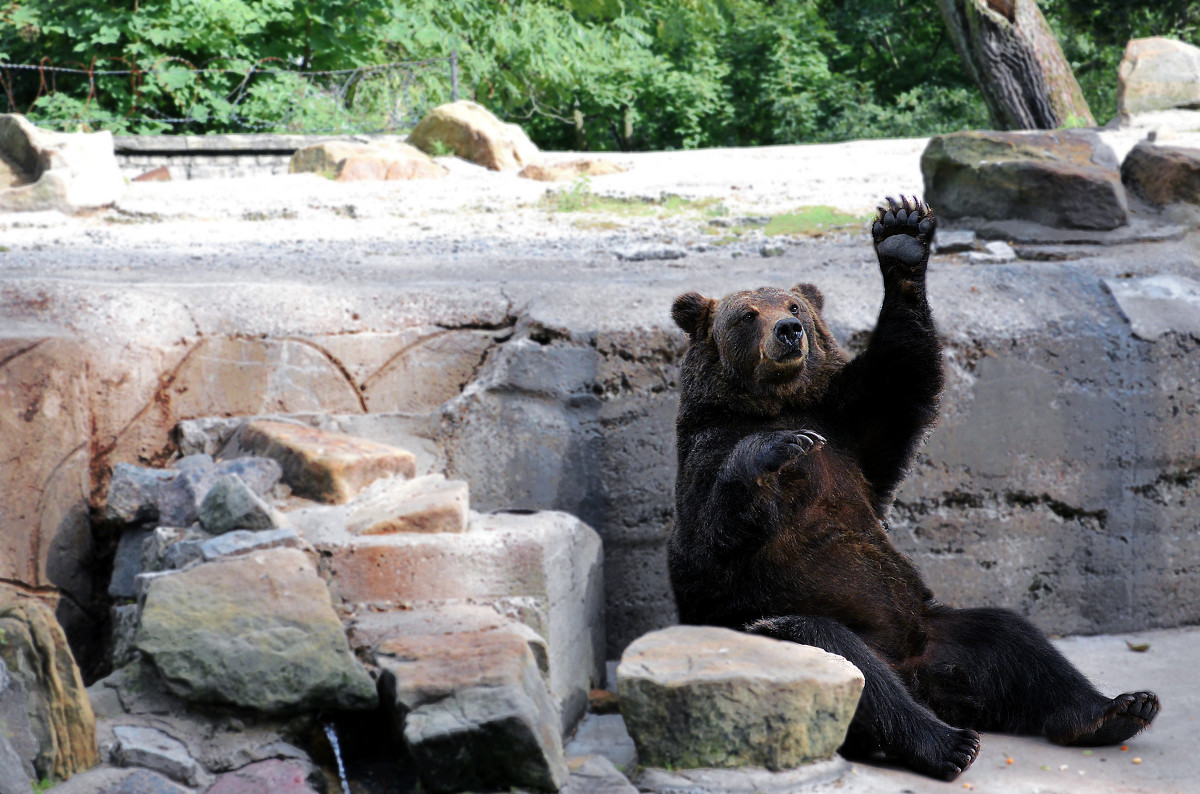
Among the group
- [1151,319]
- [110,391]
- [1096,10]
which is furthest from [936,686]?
[1096,10]

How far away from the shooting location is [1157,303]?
461 cm

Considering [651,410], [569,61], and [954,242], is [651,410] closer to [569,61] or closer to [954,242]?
[954,242]

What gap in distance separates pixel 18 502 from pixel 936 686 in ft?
10.3

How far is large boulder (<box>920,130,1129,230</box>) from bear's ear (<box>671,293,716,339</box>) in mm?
2797

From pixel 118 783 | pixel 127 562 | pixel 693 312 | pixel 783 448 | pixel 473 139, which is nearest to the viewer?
pixel 118 783

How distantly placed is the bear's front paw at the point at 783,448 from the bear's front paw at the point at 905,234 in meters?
0.69

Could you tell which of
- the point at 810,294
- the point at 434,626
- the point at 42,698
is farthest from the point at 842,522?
the point at 42,698

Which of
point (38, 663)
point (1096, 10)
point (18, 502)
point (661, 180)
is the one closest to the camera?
point (38, 663)

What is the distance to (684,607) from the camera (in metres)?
3.53

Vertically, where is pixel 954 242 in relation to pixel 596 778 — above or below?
above

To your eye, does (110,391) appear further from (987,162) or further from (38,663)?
(987,162)

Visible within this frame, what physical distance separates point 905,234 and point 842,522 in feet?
2.97

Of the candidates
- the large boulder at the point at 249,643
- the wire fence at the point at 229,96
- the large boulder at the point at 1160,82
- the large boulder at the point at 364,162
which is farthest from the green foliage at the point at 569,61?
the large boulder at the point at 249,643

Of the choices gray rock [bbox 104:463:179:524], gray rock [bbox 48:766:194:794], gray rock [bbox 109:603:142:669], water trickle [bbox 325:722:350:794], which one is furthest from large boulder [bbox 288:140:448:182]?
gray rock [bbox 48:766:194:794]
